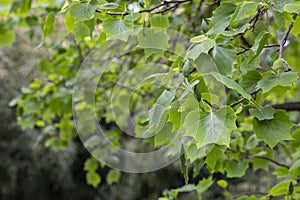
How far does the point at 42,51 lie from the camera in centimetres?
466

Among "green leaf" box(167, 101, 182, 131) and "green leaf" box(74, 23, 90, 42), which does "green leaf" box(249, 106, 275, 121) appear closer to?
"green leaf" box(167, 101, 182, 131)

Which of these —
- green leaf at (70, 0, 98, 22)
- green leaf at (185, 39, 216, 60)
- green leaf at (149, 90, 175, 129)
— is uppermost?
green leaf at (70, 0, 98, 22)

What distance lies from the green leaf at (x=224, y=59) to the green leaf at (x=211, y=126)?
78mm

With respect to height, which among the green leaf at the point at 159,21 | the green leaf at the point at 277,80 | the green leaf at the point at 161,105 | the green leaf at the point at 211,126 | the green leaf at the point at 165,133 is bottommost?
the green leaf at the point at 165,133

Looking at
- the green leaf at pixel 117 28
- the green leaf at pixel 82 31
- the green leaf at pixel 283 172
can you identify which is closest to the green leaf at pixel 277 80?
the green leaf at pixel 117 28

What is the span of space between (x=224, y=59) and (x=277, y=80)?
0.46 ft

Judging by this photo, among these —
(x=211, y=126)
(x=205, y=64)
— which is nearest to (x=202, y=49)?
(x=205, y=64)

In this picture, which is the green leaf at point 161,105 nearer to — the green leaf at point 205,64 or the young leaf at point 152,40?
the green leaf at point 205,64

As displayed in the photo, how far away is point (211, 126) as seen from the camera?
787 millimetres

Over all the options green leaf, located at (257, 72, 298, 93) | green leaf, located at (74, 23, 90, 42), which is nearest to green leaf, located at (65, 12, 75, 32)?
green leaf, located at (74, 23, 90, 42)

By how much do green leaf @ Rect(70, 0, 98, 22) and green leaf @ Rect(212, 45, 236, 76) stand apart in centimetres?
29

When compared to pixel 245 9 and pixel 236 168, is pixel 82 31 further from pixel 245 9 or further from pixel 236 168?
pixel 236 168

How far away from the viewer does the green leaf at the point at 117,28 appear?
975 millimetres

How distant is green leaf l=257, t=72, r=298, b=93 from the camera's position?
897 mm
